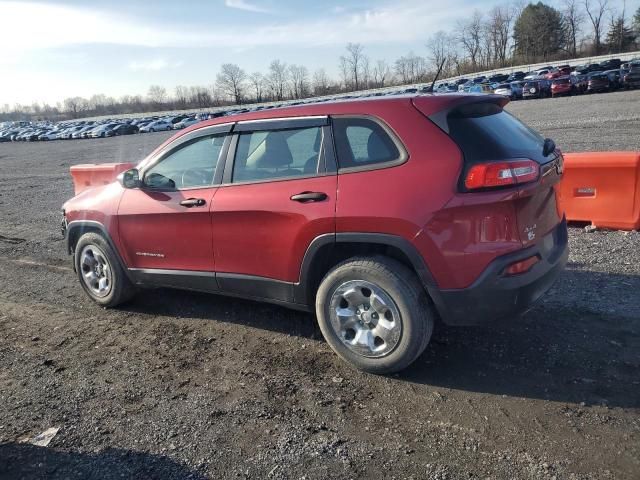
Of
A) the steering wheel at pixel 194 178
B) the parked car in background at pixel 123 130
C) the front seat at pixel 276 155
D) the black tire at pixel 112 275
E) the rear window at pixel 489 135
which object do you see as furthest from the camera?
the parked car in background at pixel 123 130

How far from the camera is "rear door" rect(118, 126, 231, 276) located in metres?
4.23

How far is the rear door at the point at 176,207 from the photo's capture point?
13.9 ft

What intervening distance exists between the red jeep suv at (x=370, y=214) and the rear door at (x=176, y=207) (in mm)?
13

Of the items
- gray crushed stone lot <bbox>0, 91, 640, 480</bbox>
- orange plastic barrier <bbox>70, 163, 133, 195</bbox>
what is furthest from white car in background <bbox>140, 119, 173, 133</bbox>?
gray crushed stone lot <bbox>0, 91, 640, 480</bbox>

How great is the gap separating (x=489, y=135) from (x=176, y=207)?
251cm

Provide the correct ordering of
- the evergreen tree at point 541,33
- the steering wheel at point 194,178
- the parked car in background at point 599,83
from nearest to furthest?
the steering wheel at point 194,178
the parked car in background at point 599,83
the evergreen tree at point 541,33

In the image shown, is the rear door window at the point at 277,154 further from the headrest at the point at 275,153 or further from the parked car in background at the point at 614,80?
the parked car in background at the point at 614,80

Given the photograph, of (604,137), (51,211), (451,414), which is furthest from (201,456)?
(604,137)

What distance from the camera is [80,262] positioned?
17.2 ft

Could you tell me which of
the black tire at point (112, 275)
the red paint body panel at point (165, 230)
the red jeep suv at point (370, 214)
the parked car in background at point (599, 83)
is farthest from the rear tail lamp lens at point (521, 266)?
the parked car in background at point (599, 83)

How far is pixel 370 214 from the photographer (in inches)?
131

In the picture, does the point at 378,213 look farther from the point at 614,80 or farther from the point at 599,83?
the point at 614,80

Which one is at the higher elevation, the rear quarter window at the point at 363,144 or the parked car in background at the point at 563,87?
the parked car in background at the point at 563,87

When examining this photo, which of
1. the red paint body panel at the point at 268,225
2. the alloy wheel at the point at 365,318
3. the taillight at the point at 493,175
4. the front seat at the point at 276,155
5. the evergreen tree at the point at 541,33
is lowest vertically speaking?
the alloy wheel at the point at 365,318
